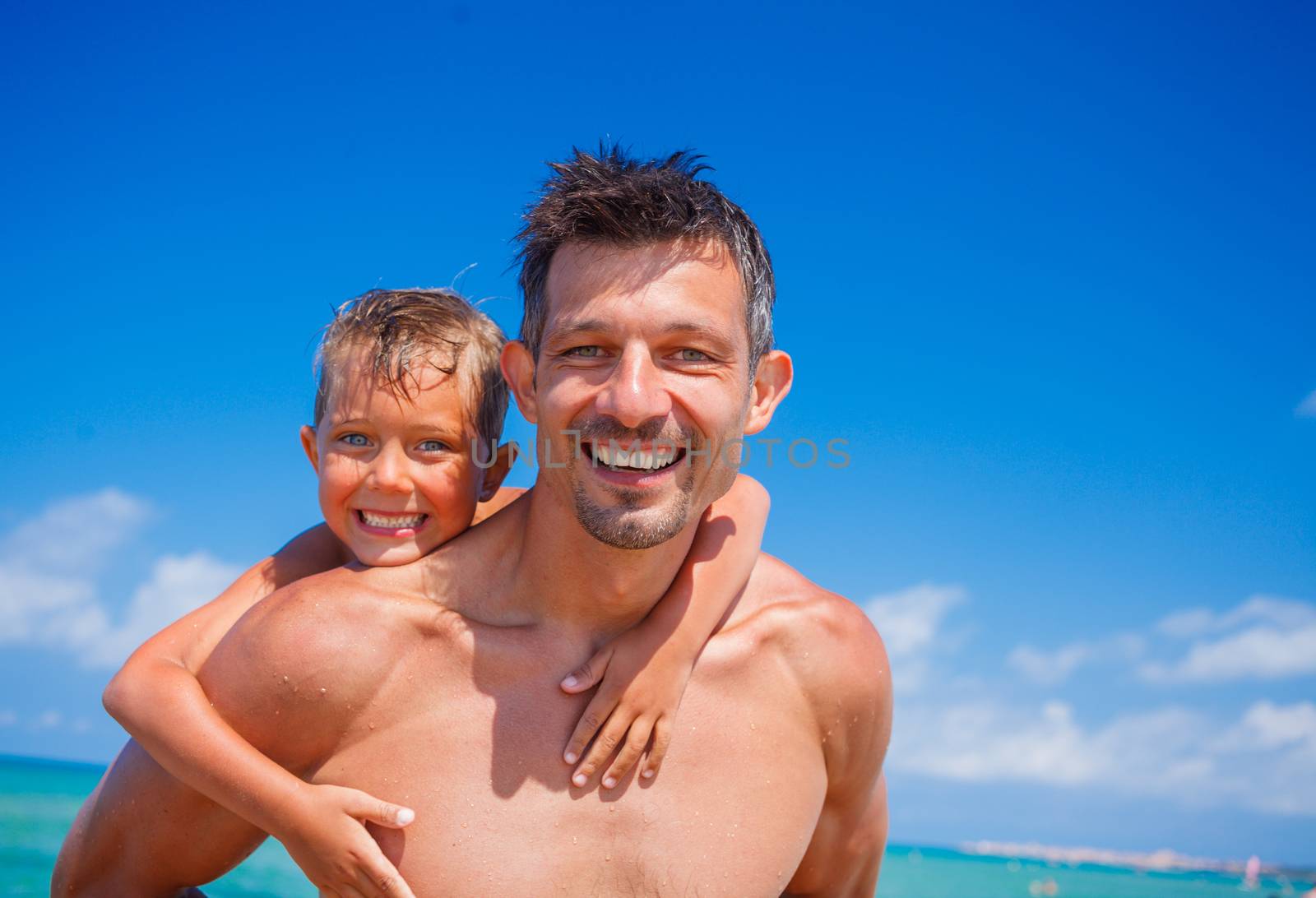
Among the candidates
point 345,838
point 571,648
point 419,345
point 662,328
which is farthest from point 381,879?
point 419,345

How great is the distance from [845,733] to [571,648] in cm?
97

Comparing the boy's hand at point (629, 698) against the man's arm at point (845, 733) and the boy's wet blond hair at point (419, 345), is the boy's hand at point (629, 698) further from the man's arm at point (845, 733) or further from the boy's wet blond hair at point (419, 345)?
the boy's wet blond hair at point (419, 345)

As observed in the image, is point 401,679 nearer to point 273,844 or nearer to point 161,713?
point 161,713

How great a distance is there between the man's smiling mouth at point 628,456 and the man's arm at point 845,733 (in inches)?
32.8

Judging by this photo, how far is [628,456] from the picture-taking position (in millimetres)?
2824

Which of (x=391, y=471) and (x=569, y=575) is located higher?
(x=391, y=471)

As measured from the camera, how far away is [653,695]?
2.90 m

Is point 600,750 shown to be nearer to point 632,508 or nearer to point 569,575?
point 569,575

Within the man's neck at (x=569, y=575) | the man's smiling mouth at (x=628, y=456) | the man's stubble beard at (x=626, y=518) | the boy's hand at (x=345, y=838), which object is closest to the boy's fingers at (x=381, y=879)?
the boy's hand at (x=345, y=838)

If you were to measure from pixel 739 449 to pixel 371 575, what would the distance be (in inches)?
44.6

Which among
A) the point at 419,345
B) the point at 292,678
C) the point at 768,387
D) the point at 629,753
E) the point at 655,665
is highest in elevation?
the point at 419,345

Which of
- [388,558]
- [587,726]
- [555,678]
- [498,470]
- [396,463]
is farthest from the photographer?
[498,470]

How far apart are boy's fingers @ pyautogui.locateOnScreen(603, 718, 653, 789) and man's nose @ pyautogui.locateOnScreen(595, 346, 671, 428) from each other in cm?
82

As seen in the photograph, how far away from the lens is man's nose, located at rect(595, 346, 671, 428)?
273 centimetres
